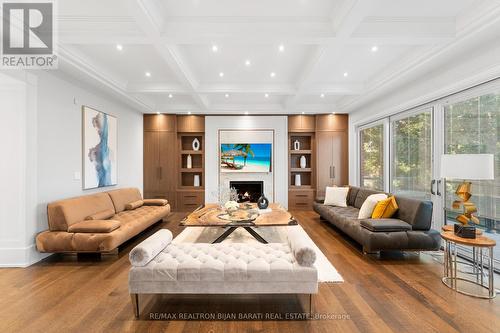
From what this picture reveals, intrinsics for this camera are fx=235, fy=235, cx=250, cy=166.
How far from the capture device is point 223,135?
6.70 meters

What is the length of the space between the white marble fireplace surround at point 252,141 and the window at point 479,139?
3761 mm

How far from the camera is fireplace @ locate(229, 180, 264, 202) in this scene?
6793 millimetres

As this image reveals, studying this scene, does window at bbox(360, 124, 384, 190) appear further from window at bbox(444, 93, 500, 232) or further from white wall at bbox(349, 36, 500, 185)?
window at bbox(444, 93, 500, 232)

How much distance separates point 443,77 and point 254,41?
2863 mm

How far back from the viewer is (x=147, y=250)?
211 centimetres

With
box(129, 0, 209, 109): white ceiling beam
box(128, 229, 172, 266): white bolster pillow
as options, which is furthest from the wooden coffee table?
box(129, 0, 209, 109): white ceiling beam

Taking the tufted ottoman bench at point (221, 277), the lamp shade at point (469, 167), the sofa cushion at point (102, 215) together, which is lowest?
the tufted ottoman bench at point (221, 277)

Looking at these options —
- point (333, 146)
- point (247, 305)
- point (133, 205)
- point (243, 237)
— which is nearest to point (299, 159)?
point (333, 146)

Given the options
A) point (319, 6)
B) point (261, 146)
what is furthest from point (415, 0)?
point (261, 146)

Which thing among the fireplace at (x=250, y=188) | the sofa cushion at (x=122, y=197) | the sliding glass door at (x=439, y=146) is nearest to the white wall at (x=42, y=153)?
the sofa cushion at (x=122, y=197)

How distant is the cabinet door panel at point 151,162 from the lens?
6.60 metres

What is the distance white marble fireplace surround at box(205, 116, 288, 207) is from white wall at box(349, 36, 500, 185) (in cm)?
243

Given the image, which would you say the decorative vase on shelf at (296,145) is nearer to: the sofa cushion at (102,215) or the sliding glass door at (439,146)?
the sliding glass door at (439,146)

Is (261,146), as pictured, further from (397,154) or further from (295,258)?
(295,258)
